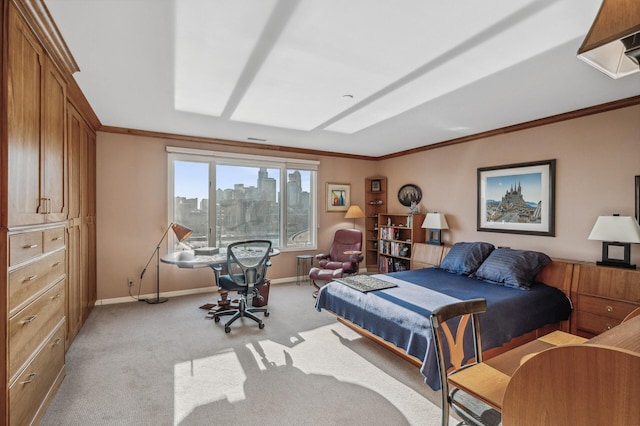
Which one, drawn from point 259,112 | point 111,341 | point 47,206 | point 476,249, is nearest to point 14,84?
point 47,206

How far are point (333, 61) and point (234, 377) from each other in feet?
8.62

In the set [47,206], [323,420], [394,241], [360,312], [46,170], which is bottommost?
[323,420]

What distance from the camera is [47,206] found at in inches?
81.8

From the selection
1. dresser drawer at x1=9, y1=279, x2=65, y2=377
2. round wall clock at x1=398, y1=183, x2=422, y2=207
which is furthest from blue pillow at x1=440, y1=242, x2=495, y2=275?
dresser drawer at x1=9, y1=279, x2=65, y2=377

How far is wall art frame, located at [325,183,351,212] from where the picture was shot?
614 centimetres

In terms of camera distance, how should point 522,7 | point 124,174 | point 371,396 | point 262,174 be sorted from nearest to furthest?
point 522,7 → point 371,396 → point 124,174 → point 262,174

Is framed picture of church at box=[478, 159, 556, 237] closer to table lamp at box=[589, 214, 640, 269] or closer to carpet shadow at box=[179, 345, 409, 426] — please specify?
table lamp at box=[589, 214, 640, 269]

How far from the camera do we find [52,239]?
7.14 ft

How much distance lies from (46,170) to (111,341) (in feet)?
6.34

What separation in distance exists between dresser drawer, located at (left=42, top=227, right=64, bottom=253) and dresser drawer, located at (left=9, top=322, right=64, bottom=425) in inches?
24.1

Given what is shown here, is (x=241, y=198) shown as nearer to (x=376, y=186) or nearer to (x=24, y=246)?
(x=376, y=186)

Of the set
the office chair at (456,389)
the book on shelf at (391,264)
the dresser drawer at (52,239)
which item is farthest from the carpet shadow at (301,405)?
the book on shelf at (391,264)

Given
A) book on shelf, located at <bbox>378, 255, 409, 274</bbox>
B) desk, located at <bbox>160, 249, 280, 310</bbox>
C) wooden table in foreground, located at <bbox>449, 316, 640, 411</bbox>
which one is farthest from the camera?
book on shelf, located at <bbox>378, 255, 409, 274</bbox>

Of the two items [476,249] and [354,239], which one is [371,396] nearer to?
[476,249]
